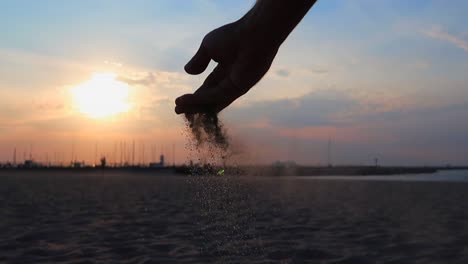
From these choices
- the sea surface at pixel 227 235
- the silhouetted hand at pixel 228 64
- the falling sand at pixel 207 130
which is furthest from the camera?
the sea surface at pixel 227 235

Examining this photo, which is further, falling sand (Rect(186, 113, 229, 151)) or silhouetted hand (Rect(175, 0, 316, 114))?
falling sand (Rect(186, 113, 229, 151))

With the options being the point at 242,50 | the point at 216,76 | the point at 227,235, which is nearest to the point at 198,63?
the point at 216,76

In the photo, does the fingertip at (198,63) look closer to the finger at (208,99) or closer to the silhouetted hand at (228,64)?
the silhouetted hand at (228,64)

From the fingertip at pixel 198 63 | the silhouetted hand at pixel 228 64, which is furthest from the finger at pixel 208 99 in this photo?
the fingertip at pixel 198 63

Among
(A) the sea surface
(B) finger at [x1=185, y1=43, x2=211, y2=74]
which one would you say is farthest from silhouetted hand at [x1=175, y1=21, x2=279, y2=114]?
(A) the sea surface

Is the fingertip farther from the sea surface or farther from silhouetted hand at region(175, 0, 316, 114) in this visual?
the sea surface

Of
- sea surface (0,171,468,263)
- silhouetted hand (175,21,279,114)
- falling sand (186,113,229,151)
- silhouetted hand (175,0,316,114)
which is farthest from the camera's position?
sea surface (0,171,468,263)

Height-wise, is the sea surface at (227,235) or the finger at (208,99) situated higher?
the finger at (208,99)

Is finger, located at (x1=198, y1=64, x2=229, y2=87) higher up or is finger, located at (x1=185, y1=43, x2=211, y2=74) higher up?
finger, located at (x1=185, y1=43, x2=211, y2=74)
